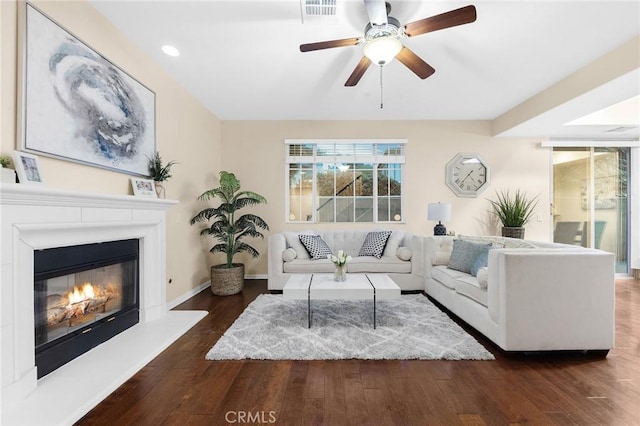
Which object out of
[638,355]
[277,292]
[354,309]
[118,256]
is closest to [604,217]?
[638,355]

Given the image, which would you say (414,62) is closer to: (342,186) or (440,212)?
(440,212)

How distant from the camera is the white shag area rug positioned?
218cm

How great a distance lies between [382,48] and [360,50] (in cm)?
80

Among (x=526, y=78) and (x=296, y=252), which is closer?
(x=526, y=78)

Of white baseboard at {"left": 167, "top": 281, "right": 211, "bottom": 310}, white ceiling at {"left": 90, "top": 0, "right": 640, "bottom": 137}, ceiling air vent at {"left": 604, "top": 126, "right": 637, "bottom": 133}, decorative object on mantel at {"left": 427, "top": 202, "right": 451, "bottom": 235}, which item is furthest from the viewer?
ceiling air vent at {"left": 604, "top": 126, "right": 637, "bottom": 133}

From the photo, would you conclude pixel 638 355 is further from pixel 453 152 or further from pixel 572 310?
pixel 453 152

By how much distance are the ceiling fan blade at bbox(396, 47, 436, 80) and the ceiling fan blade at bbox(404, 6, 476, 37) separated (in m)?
0.22

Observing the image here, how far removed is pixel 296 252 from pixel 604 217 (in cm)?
547

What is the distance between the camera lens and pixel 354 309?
3.12m

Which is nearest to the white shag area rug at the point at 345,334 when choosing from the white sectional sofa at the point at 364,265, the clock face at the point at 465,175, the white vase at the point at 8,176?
the white sectional sofa at the point at 364,265

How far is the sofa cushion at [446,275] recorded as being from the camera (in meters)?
3.01

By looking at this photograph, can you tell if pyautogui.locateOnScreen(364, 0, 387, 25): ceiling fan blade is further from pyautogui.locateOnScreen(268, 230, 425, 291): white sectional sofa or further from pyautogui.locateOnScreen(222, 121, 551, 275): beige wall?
pyautogui.locateOnScreen(222, 121, 551, 275): beige wall

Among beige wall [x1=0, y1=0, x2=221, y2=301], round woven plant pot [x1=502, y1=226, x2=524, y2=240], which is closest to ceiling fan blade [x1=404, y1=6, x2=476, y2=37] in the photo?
beige wall [x1=0, y1=0, x2=221, y2=301]

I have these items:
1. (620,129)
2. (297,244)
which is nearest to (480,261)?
(297,244)
